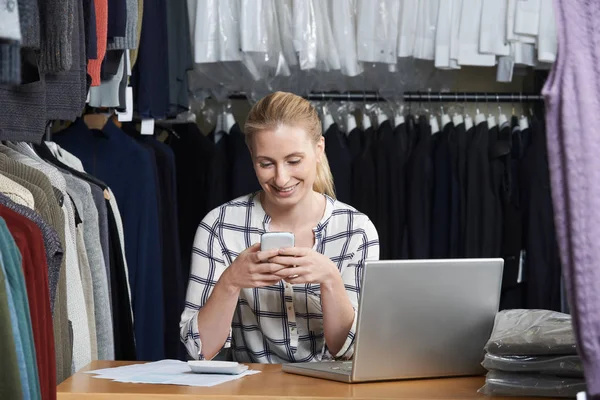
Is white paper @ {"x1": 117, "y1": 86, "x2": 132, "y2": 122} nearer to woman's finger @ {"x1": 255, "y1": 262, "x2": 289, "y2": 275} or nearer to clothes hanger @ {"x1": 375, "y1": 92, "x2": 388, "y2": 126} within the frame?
clothes hanger @ {"x1": 375, "y1": 92, "x2": 388, "y2": 126}

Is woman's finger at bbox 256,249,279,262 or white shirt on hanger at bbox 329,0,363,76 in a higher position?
white shirt on hanger at bbox 329,0,363,76

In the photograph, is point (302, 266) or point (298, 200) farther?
point (298, 200)

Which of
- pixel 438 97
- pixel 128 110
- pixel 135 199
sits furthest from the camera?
pixel 438 97

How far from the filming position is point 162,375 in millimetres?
Result: 2125

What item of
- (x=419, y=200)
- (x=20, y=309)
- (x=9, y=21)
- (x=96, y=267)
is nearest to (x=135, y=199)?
(x=96, y=267)

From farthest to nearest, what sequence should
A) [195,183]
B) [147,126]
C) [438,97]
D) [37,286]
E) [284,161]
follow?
[438,97] < [195,183] < [147,126] < [284,161] < [37,286]

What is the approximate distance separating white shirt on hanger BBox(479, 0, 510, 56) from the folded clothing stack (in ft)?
7.92

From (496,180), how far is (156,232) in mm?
1575

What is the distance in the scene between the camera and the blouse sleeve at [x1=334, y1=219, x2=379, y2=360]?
246 cm

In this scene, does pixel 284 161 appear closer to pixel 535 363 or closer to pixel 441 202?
pixel 535 363

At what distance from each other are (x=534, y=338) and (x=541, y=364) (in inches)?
2.1

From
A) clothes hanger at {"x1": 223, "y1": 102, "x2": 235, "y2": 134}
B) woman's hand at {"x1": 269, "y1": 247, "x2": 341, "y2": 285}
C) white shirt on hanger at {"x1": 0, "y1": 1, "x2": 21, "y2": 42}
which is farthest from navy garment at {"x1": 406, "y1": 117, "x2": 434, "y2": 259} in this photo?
white shirt on hanger at {"x1": 0, "y1": 1, "x2": 21, "y2": 42}

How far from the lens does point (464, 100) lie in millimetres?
4574

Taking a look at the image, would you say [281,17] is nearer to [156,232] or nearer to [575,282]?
[156,232]
